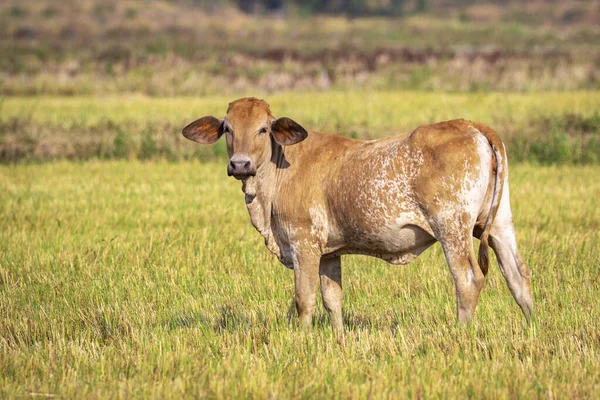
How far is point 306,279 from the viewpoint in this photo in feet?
21.1

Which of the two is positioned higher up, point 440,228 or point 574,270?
point 440,228

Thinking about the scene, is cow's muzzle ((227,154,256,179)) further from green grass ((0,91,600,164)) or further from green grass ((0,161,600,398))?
green grass ((0,91,600,164))

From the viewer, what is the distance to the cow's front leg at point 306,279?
6418mm

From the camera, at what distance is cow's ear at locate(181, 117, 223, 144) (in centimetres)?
669

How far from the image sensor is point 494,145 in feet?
19.9

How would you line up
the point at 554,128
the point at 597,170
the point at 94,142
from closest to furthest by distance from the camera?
the point at 597,170 < the point at 554,128 < the point at 94,142

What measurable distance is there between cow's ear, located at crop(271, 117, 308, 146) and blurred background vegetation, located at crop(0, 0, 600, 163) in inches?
363

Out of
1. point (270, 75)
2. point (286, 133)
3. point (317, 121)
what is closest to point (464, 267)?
point (286, 133)

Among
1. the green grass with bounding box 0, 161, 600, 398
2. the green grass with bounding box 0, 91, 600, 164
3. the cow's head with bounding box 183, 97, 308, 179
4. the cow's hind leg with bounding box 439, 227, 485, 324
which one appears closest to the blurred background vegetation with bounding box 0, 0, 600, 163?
the green grass with bounding box 0, 91, 600, 164

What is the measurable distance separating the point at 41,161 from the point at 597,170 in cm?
965

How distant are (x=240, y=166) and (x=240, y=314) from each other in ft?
4.78

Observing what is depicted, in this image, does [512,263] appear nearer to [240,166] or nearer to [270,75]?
[240,166]

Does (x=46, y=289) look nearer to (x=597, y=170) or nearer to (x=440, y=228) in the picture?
(x=440, y=228)

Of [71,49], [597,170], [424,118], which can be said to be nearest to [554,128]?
[597,170]
